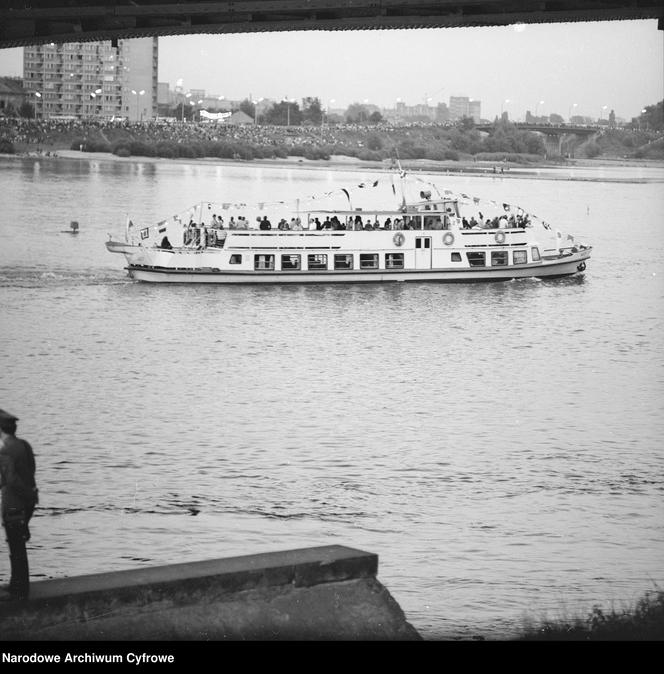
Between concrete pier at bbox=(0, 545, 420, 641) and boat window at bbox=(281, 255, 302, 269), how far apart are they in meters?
30.4

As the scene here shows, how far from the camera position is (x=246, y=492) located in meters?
17.7

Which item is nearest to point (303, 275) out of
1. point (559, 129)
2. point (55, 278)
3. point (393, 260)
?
point (393, 260)

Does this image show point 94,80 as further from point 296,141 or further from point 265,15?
point 265,15

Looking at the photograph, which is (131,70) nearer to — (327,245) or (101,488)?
(327,245)

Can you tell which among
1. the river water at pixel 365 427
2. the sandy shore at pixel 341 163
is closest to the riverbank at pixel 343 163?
the sandy shore at pixel 341 163

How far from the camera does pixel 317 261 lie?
39.0m

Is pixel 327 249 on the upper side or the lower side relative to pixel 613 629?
upper

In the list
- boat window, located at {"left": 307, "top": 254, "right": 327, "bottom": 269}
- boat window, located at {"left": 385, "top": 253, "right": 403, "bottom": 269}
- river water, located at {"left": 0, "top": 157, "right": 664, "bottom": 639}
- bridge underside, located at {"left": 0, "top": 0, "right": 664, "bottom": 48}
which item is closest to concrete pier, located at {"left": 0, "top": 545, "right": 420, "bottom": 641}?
river water, located at {"left": 0, "top": 157, "right": 664, "bottom": 639}

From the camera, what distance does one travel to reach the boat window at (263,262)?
39.1 metres

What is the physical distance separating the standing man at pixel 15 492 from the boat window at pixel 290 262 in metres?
31.0

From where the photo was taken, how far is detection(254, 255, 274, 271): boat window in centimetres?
3909

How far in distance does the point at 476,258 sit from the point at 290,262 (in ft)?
20.3

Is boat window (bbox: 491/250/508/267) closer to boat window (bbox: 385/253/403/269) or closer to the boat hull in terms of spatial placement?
the boat hull

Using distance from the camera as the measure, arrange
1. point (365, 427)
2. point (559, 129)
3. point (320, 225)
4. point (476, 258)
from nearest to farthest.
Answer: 1. point (365, 427)
2. point (320, 225)
3. point (476, 258)
4. point (559, 129)
